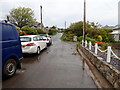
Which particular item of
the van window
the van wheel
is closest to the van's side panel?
the van window

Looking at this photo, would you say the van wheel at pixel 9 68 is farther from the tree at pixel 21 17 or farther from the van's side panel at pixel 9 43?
the tree at pixel 21 17

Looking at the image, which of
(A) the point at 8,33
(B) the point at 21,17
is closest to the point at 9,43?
(A) the point at 8,33

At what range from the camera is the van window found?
321 cm

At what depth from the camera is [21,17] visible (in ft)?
109

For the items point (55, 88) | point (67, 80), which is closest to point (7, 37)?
point (55, 88)

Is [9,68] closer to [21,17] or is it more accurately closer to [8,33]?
[8,33]

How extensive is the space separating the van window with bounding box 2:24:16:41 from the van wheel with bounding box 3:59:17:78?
0.86 metres

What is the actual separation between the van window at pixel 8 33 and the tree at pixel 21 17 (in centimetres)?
3303

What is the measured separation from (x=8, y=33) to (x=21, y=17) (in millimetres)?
33731

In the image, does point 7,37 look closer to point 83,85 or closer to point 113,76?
point 83,85

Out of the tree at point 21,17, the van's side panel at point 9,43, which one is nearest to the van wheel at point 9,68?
the van's side panel at point 9,43

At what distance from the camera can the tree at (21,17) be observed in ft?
107

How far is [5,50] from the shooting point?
10.3 ft

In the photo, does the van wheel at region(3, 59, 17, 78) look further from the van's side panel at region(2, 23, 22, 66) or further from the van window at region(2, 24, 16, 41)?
the van window at region(2, 24, 16, 41)
